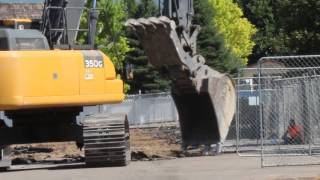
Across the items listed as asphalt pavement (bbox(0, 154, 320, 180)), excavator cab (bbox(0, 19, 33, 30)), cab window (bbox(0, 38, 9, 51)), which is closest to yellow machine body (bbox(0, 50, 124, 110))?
cab window (bbox(0, 38, 9, 51))

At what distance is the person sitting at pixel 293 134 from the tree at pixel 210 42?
41.4m

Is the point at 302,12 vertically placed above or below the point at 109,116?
above

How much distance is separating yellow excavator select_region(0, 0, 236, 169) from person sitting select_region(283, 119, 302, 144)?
4.99 feet

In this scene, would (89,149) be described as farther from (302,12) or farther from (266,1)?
(266,1)

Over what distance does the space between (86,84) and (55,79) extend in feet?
2.34

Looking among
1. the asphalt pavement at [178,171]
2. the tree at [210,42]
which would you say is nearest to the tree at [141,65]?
the tree at [210,42]

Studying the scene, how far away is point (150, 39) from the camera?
58.5ft

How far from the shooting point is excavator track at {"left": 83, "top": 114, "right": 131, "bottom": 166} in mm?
17484

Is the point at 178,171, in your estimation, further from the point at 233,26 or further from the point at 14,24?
the point at 233,26

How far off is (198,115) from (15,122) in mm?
4249

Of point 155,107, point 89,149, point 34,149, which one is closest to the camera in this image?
point 89,149

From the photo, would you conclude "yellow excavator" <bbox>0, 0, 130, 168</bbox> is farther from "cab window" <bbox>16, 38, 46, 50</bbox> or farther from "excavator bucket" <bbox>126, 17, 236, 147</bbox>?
"excavator bucket" <bbox>126, 17, 236, 147</bbox>

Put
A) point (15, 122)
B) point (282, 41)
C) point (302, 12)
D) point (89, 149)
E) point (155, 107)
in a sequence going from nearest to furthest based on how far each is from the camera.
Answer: point (89, 149)
point (15, 122)
point (302, 12)
point (282, 41)
point (155, 107)

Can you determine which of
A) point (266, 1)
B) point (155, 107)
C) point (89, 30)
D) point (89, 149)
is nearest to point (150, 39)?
point (89, 30)
